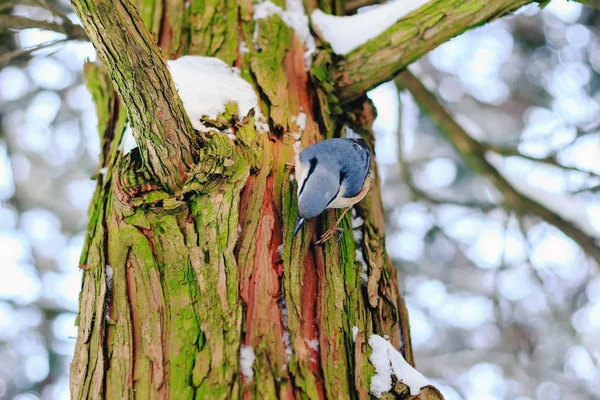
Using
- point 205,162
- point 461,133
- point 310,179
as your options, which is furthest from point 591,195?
point 205,162

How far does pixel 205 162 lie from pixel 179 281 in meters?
0.35

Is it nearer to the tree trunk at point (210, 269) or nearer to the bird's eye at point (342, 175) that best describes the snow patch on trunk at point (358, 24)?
the tree trunk at point (210, 269)

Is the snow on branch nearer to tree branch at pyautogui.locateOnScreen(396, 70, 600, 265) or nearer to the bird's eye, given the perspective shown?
the bird's eye

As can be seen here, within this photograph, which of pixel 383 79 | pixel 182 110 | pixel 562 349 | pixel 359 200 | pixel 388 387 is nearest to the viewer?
pixel 388 387

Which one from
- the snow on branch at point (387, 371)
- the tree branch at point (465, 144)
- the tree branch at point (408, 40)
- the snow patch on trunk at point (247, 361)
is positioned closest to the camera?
the snow patch on trunk at point (247, 361)

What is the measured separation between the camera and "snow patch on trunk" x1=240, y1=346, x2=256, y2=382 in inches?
47.5

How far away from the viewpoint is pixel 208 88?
1.75 metres

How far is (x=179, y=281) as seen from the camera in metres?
1.37

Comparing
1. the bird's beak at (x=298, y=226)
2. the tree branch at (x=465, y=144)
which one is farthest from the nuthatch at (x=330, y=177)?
the tree branch at (x=465, y=144)

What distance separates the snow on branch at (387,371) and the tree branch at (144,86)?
0.71m

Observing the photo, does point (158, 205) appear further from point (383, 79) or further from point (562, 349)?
point (562, 349)

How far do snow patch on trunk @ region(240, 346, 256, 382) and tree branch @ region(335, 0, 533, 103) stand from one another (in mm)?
1134

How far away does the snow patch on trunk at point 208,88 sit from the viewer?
5.58ft

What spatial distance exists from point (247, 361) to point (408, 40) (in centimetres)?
129
